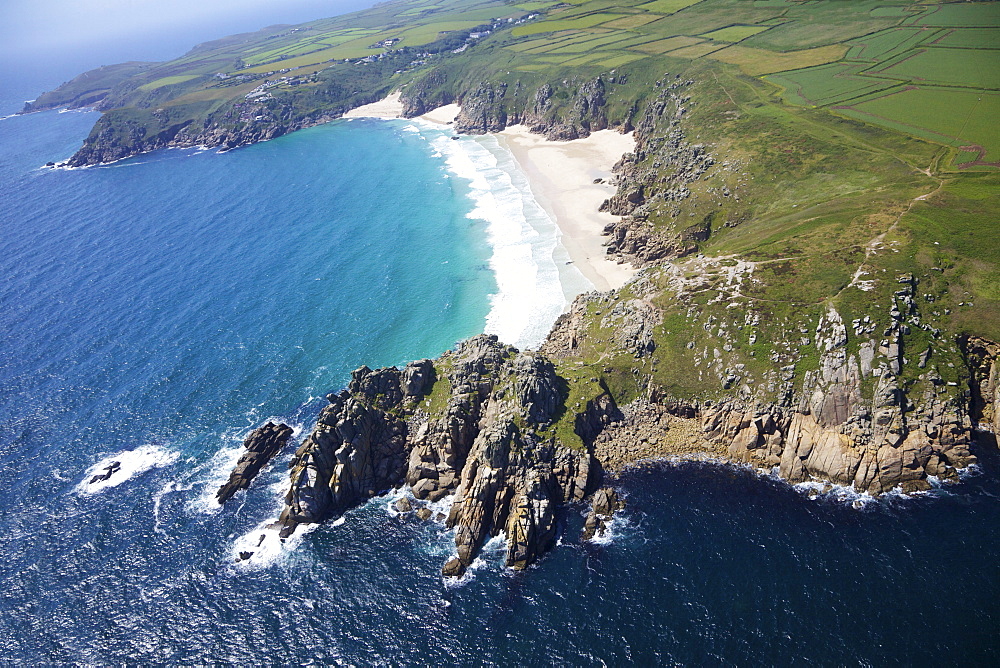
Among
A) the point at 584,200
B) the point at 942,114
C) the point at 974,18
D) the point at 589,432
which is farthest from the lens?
the point at 974,18

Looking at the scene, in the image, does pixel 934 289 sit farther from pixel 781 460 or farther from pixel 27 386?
pixel 27 386

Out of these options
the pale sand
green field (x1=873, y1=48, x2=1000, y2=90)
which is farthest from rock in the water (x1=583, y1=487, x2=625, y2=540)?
green field (x1=873, y1=48, x2=1000, y2=90)

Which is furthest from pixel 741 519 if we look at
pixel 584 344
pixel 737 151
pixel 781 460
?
pixel 737 151

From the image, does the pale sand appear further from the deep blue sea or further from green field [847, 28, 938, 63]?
green field [847, 28, 938, 63]

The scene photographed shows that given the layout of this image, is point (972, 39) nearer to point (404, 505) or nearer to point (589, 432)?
point (589, 432)

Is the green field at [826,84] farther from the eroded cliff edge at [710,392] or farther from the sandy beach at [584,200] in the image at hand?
the eroded cliff edge at [710,392]

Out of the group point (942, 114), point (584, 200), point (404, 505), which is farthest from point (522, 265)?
point (942, 114)

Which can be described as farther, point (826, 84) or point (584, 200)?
point (826, 84)

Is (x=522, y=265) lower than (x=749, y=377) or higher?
higher
